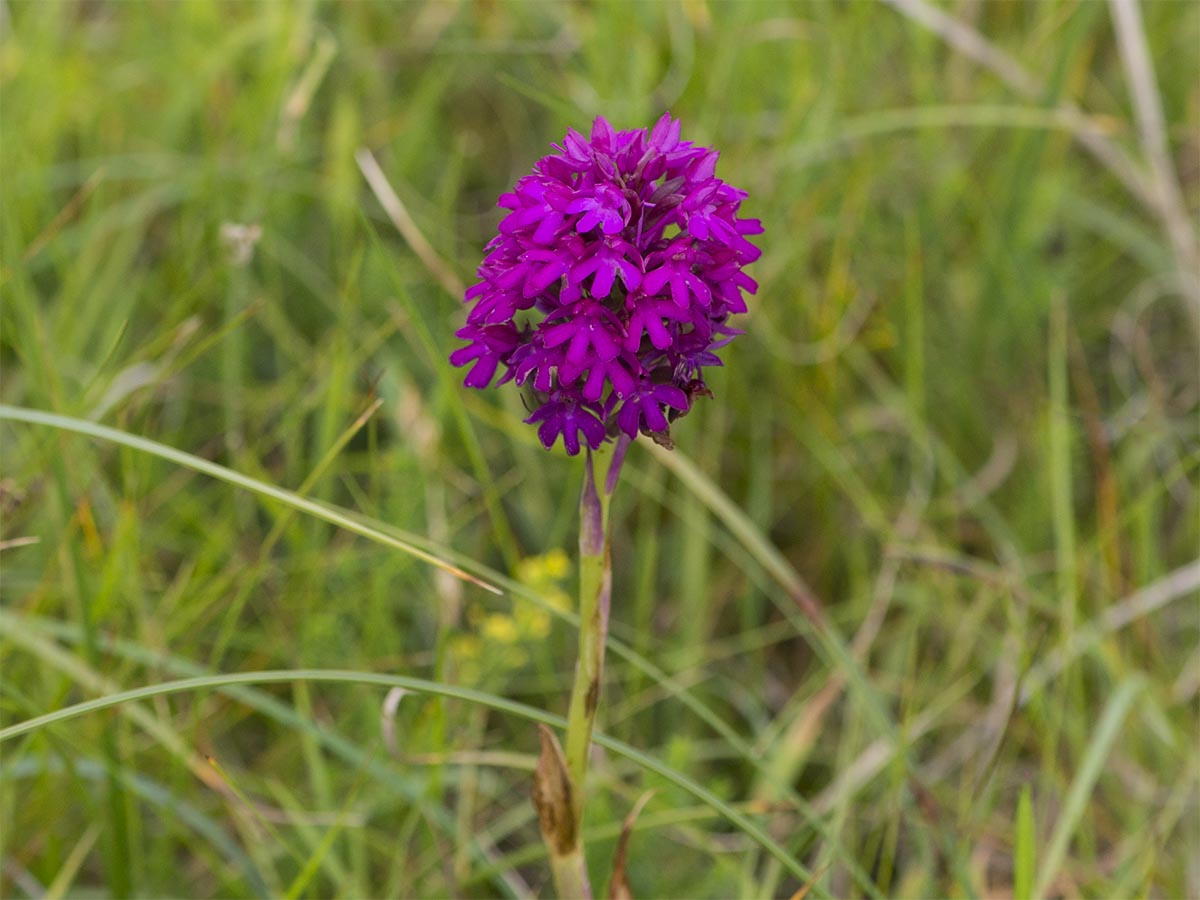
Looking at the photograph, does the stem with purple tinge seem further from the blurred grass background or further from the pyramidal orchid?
the blurred grass background

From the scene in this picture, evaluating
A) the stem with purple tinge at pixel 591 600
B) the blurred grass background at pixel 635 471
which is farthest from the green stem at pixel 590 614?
the blurred grass background at pixel 635 471

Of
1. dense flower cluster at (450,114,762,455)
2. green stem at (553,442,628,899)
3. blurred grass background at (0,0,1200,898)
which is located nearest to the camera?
dense flower cluster at (450,114,762,455)

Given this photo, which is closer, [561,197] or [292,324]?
[561,197]

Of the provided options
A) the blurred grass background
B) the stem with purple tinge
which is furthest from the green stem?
the blurred grass background

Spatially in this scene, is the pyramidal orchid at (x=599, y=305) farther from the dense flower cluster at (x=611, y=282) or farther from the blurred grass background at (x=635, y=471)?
the blurred grass background at (x=635, y=471)

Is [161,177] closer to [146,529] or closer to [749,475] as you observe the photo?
[146,529]

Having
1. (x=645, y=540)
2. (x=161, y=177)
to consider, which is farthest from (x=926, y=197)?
(x=161, y=177)
